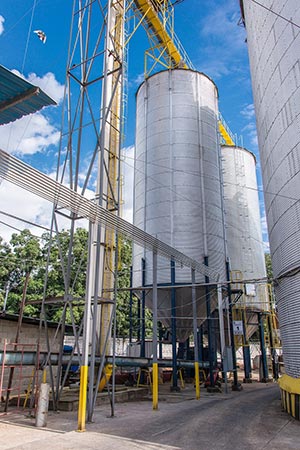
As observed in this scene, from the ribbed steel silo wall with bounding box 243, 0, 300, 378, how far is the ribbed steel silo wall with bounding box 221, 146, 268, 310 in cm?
1012

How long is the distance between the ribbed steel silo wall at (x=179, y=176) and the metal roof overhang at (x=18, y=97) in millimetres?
10657

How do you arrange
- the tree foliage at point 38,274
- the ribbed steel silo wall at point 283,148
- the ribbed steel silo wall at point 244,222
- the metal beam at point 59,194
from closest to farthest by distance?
the metal beam at point 59,194, the ribbed steel silo wall at point 283,148, the ribbed steel silo wall at point 244,222, the tree foliage at point 38,274

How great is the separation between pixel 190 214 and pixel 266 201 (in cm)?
516

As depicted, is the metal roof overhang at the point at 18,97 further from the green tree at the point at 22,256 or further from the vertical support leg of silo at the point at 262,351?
the green tree at the point at 22,256

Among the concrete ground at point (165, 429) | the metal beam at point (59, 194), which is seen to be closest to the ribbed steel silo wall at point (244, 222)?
the concrete ground at point (165, 429)

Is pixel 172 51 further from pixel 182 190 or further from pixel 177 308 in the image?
pixel 177 308

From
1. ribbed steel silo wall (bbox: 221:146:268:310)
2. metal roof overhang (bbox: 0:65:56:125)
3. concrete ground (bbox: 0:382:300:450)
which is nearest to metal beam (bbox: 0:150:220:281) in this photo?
metal roof overhang (bbox: 0:65:56:125)

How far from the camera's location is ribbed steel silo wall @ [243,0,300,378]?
973cm

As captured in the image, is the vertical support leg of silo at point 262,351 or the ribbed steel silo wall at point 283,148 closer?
the ribbed steel silo wall at point 283,148

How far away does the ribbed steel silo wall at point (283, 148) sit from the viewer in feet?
31.9

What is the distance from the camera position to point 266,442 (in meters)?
6.93

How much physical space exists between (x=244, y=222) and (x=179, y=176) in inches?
356

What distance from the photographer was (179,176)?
58.0ft

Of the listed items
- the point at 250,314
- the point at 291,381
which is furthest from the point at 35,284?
the point at 291,381
